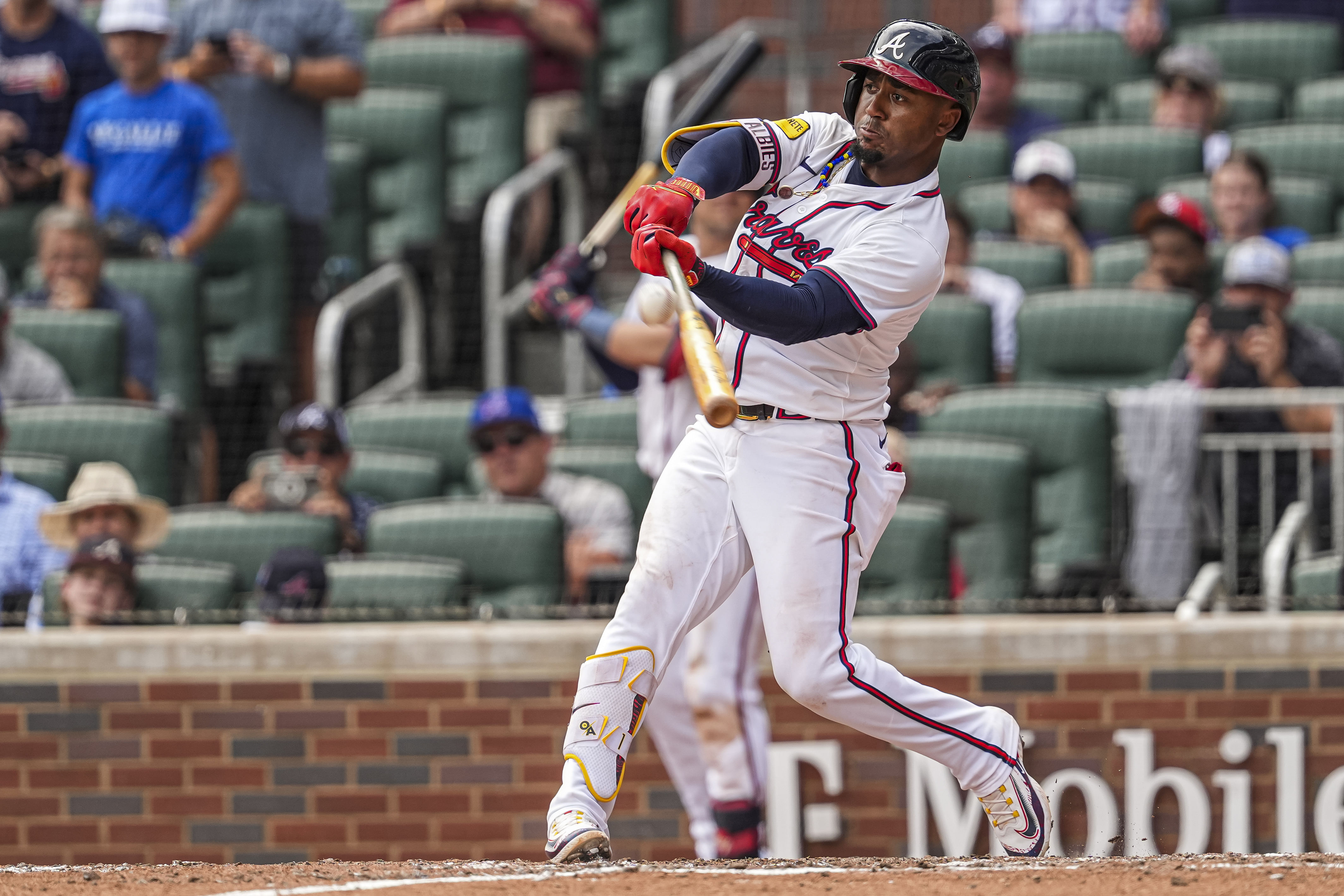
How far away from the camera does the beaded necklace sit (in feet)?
11.5

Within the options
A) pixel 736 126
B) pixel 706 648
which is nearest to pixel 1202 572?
pixel 706 648

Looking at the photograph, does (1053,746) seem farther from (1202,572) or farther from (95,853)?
(95,853)

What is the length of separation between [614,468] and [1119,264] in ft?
7.02

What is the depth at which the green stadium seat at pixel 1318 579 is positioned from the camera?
4.98m

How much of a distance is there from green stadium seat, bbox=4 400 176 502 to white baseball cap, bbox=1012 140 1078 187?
3.08 m

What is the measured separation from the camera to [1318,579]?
16.5ft

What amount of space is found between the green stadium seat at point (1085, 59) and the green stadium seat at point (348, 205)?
2.99 meters

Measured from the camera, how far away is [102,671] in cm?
509

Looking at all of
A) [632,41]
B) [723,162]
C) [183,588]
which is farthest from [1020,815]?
[632,41]

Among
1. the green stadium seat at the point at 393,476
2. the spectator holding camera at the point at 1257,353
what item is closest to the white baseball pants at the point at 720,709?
the green stadium seat at the point at 393,476

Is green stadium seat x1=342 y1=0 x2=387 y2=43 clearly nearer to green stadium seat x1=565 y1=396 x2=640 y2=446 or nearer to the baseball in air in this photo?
green stadium seat x1=565 y1=396 x2=640 y2=446

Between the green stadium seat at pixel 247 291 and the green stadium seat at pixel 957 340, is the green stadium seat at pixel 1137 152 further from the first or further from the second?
the green stadium seat at pixel 247 291

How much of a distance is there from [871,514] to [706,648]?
1176 mm

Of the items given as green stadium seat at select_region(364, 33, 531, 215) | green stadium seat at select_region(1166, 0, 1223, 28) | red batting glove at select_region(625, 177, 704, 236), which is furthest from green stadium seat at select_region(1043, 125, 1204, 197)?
red batting glove at select_region(625, 177, 704, 236)
